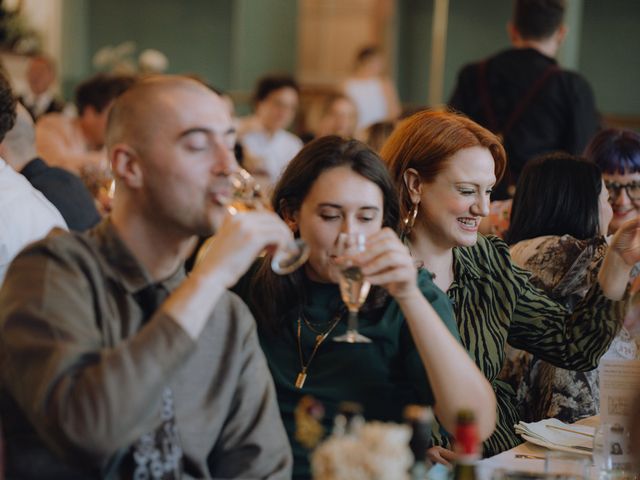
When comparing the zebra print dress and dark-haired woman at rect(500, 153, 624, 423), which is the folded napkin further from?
dark-haired woman at rect(500, 153, 624, 423)

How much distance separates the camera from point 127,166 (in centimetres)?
190

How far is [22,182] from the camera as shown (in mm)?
3070

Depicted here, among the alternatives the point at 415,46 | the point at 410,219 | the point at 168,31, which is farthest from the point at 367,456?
the point at 168,31

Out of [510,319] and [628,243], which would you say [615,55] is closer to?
[510,319]

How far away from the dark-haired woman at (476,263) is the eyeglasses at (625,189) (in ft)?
3.76

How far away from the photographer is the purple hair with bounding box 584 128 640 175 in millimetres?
4004

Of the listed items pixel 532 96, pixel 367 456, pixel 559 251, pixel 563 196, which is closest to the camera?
pixel 367 456

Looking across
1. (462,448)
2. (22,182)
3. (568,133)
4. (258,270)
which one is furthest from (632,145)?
(462,448)

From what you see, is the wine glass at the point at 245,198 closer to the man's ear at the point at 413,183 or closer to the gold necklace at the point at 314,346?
the gold necklace at the point at 314,346

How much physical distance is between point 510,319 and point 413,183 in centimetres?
47

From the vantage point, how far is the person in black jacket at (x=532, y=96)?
525 centimetres

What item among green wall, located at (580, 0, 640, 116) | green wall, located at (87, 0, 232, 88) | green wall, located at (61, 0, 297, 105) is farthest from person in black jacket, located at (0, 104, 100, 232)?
green wall, located at (87, 0, 232, 88)

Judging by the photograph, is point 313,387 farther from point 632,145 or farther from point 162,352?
point 632,145

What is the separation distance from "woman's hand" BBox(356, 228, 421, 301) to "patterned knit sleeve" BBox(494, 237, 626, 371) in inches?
36.7
